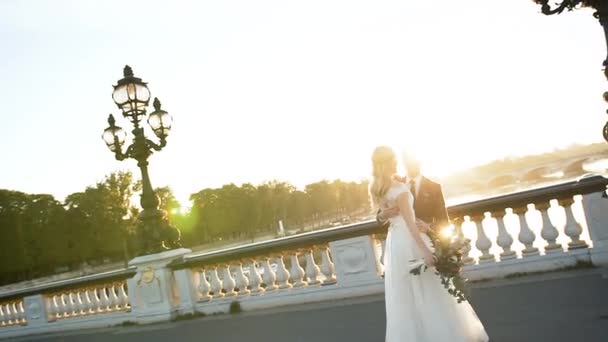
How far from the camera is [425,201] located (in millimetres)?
5102

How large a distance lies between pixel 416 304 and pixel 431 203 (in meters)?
0.93

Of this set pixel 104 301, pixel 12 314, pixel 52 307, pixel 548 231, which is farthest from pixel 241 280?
pixel 12 314

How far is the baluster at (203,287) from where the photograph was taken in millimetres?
10500

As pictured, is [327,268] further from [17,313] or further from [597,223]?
[17,313]

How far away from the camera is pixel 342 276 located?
899 centimetres

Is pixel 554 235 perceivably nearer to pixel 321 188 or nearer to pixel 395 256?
pixel 395 256

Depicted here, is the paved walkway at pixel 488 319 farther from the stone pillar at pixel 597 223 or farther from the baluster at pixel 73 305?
the baluster at pixel 73 305

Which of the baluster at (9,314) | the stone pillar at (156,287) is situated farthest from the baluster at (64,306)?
the stone pillar at (156,287)

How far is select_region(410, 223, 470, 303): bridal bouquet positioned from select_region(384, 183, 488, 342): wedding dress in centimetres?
13

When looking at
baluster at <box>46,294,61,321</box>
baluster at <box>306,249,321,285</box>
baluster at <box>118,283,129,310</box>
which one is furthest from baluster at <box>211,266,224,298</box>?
baluster at <box>46,294,61,321</box>

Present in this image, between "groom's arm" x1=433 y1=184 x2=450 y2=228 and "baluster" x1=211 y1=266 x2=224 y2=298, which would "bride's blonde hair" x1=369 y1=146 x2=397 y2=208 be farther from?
"baluster" x1=211 y1=266 x2=224 y2=298

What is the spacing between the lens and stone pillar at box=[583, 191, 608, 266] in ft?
23.7

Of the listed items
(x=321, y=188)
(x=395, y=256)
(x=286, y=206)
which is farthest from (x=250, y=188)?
(x=395, y=256)

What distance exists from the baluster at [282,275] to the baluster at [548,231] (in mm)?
4236
